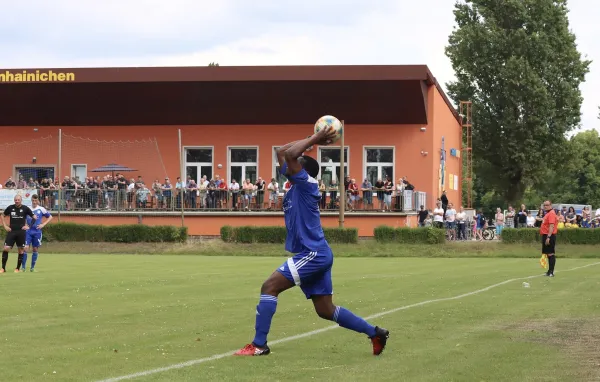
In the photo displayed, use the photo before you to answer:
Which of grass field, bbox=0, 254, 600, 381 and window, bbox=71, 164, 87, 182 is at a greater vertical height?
window, bbox=71, 164, 87, 182

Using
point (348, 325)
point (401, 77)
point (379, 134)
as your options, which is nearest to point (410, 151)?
point (379, 134)

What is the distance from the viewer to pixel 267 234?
4247 centimetres

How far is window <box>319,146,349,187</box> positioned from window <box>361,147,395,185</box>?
1.13 m

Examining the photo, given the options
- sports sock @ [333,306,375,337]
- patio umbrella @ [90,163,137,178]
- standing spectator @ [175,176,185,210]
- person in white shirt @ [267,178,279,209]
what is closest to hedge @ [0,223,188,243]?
standing spectator @ [175,176,185,210]

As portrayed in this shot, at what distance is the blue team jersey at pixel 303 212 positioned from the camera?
998 cm

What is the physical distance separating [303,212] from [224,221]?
37.9 metres

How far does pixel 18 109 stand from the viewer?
173ft

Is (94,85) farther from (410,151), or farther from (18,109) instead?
(410,151)

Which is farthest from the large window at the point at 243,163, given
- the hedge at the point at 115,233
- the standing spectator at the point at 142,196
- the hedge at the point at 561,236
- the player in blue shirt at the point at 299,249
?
the player in blue shirt at the point at 299,249

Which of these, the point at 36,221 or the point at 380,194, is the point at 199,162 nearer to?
the point at 380,194

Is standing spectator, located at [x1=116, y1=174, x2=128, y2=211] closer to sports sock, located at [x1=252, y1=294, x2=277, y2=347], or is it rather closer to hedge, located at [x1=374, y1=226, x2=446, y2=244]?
hedge, located at [x1=374, y1=226, x2=446, y2=244]

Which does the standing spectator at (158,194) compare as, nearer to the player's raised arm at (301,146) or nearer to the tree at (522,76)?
the tree at (522,76)

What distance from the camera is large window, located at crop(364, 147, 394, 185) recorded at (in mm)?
51844

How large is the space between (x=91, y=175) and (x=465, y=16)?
30.6 metres
